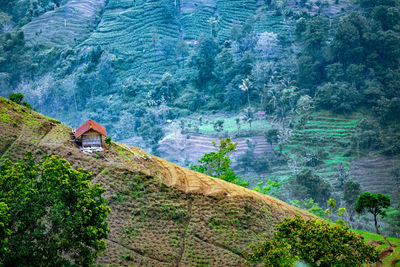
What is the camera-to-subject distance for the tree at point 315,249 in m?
16.0

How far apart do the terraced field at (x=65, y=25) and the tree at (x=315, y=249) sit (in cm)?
7676

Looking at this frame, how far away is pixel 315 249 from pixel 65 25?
82.4m

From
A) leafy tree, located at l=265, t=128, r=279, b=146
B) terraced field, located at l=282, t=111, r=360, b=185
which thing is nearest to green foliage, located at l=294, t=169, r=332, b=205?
terraced field, located at l=282, t=111, r=360, b=185

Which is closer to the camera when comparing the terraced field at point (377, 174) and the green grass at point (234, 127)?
the terraced field at point (377, 174)

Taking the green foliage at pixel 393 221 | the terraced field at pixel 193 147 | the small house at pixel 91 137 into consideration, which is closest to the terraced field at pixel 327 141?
the terraced field at pixel 193 147

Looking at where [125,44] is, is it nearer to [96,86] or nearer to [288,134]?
[96,86]

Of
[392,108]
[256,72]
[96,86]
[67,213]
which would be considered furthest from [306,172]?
[96,86]

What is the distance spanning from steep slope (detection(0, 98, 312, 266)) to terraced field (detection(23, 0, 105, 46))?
6188 cm

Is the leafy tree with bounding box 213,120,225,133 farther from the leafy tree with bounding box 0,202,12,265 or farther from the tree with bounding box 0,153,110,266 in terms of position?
the leafy tree with bounding box 0,202,12,265

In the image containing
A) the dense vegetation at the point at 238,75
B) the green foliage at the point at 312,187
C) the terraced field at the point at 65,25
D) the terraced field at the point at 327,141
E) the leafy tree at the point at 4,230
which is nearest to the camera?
the leafy tree at the point at 4,230

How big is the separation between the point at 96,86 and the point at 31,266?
65.8m

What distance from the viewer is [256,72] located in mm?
72000

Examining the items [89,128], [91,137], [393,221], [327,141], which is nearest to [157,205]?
[91,137]

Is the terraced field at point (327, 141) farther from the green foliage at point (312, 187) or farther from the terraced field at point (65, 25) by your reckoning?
the terraced field at point (65, 25)
